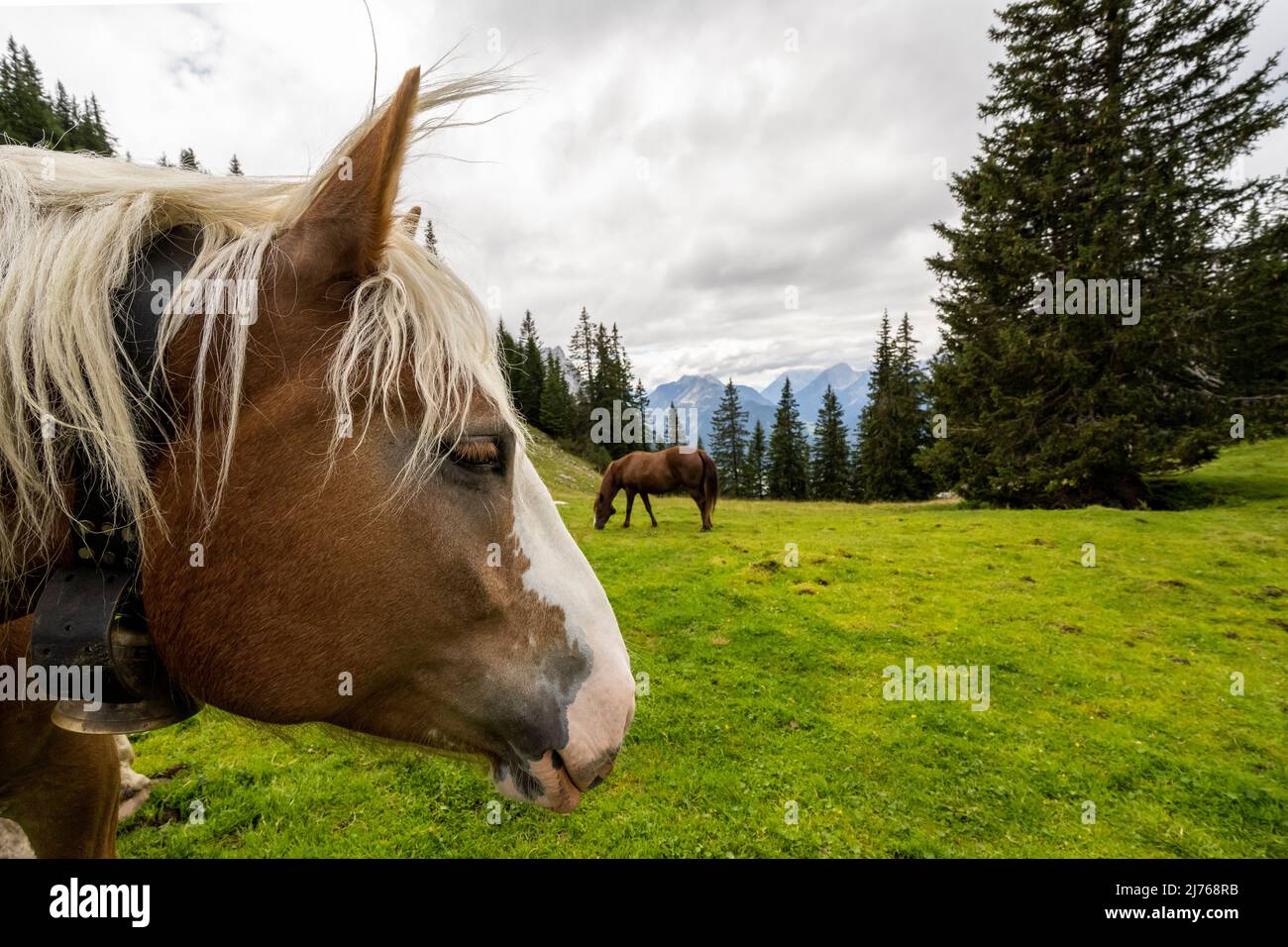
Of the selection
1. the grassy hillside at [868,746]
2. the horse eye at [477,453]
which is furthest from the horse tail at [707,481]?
the horse eye at [477,453]

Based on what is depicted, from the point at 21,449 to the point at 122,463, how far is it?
18cm

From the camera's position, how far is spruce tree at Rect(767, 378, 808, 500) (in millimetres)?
56562

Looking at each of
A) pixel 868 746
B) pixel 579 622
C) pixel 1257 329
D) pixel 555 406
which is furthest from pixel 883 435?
pixel 579 622

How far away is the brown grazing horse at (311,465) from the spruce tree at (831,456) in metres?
55.9

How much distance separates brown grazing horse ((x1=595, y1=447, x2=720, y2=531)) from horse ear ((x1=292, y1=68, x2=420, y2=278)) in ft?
49.0

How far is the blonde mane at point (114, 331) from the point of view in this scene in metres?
1.09

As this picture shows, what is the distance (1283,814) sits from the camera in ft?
14.2

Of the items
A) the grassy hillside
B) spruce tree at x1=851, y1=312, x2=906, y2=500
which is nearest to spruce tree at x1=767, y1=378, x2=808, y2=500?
spruce tree at x1=851, y1=312, x2=906, y2=500
